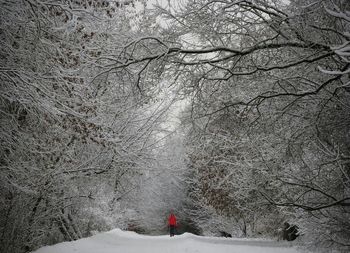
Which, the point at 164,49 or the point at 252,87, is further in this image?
the point at 252,87

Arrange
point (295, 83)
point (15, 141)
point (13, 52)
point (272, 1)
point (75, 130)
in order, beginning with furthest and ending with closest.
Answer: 1. point (75, 130)
2. point (15, 141)
3. point (13, 52)
4. point (295, 83)
5. point (272, 1)

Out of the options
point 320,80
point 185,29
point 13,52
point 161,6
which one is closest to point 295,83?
point 320,80

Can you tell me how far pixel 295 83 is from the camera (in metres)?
4.84

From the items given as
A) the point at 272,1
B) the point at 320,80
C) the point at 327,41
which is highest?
the point at 272,1

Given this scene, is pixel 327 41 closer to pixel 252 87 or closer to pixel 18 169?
pixel 252 87

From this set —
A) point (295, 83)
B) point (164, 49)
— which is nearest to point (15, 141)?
→ point (164, 49)

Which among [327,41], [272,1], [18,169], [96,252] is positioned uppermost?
[272,1]

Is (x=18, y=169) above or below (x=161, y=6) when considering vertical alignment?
below

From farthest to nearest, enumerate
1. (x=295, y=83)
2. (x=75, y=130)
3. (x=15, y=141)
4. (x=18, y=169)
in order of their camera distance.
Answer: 1. (x=75, y=130)
2. (x=18, y=169)
3. (x=15, y=141)
4. (x=295, y=83)

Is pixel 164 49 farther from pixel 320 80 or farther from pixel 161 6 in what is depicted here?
pixel 320 80

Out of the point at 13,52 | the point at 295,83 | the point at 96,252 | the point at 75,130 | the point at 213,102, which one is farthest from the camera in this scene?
the point at 96,252

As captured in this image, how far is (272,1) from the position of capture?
4.40m

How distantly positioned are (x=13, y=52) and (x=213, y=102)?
11.8ft

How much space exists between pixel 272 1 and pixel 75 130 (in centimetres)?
544
